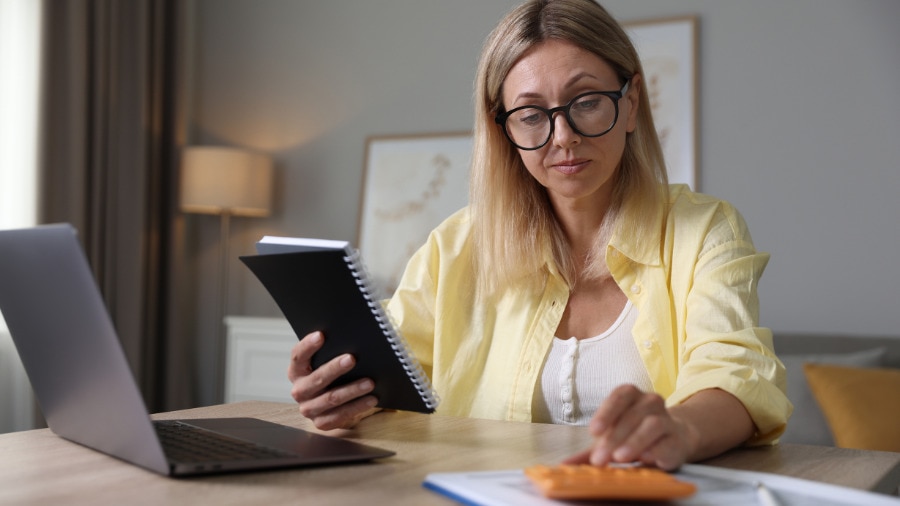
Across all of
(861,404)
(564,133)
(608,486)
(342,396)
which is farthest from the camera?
(861,404)

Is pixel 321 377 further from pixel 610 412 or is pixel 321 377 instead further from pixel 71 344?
pixel 610 412

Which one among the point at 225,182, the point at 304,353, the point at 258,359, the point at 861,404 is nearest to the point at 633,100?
the point at 304,353

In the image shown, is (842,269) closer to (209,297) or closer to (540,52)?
(540,52)

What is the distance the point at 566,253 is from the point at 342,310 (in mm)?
673

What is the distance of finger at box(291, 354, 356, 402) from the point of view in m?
1.08

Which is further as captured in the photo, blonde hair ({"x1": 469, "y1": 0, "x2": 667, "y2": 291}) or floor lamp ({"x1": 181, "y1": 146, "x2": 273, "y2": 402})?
floor lamp ({"x1": 181, "y1": 146, "x2": 273, "y2": 402})

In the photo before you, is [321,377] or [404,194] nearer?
[321,377]

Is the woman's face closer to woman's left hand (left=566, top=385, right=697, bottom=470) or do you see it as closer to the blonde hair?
the blonde hair

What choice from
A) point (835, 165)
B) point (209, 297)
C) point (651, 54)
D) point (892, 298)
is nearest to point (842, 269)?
point (892, 298)

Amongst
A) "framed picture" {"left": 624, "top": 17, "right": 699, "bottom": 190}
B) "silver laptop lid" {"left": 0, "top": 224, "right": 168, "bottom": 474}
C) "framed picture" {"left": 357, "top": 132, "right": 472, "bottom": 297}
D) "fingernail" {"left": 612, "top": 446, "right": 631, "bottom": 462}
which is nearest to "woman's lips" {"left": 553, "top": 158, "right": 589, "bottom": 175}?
"fingernail" {"left": 612, "top": 446, "right": 631, "bottom": 462}

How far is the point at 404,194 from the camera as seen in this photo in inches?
149

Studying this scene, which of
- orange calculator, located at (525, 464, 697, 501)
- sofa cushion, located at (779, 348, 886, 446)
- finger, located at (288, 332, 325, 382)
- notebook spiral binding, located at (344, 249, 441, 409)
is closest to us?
orange calculator, located at (525, 464, 697, 501)

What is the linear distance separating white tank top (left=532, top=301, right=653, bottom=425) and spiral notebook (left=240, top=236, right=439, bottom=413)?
0.39 metres

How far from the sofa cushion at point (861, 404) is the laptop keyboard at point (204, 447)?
1978 millimetres
